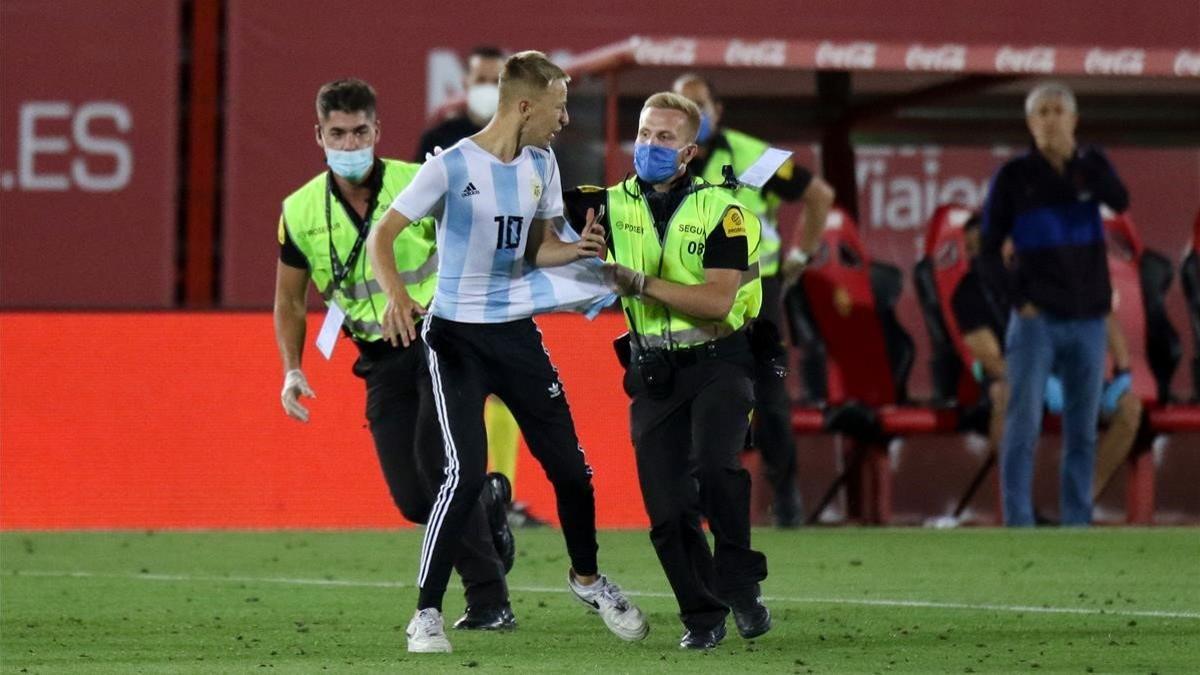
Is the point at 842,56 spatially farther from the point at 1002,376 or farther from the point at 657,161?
the point at 657,161

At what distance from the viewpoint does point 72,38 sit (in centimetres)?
1681

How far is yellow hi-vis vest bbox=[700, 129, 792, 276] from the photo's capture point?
12367 millimetres

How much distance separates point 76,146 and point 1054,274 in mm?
6728

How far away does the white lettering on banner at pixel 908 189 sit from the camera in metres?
16.5

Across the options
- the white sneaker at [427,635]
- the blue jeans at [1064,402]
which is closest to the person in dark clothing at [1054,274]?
the blue jeans at [1064,402]

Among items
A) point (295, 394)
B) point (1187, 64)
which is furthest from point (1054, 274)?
point (295, 394)

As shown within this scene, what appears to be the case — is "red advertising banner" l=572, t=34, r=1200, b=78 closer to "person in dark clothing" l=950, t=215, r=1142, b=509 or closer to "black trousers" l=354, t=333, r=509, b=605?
"person in dark clothing" l=950, t=215, r=1142, b=509

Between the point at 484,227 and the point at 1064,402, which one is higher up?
the point at 484,227

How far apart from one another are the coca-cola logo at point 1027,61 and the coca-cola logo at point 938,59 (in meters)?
0.21

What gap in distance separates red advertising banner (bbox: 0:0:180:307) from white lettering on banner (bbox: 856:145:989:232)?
4506mm

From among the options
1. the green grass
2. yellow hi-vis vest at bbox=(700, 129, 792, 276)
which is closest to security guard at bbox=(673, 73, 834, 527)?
yellow hi-vis vest at bbox=(700, 129, 792, 276)

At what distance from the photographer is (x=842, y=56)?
1361 cm

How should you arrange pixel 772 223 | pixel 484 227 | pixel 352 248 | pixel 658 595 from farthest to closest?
pixel 772 223
pixel 658 595
pixel 352 248
pixel 484 227

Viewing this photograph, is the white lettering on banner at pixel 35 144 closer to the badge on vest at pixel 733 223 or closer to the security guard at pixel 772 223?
the security guard at pixel 772 223
